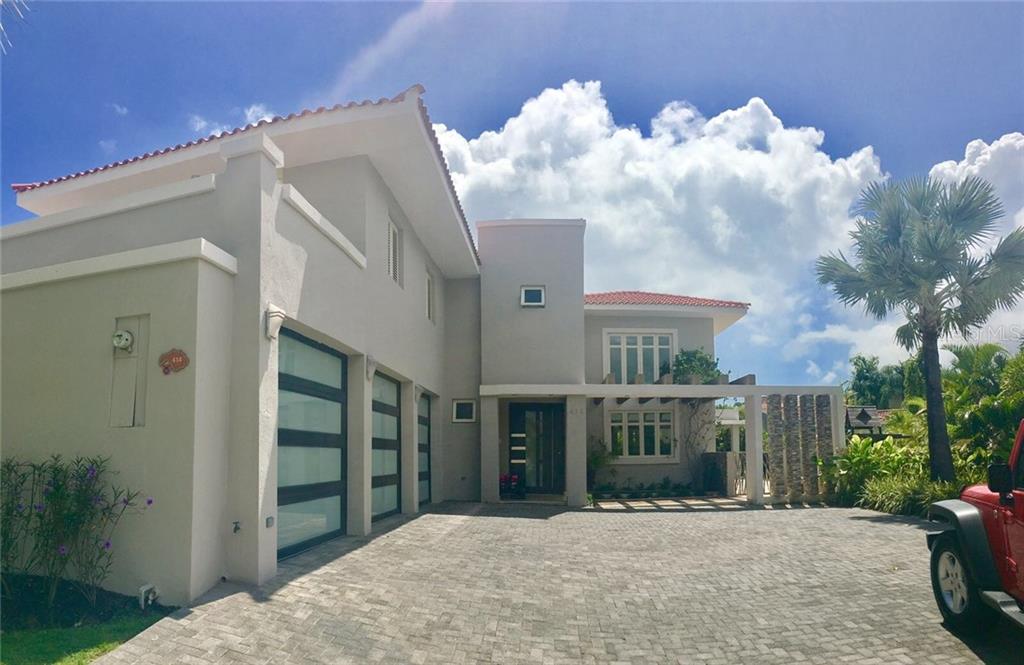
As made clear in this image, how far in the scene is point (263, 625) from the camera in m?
5.44

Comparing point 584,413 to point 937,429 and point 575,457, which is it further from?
point 937,429

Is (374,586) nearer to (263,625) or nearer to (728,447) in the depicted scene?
(263,625)

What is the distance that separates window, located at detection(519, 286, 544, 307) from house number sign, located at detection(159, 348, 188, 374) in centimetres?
1176

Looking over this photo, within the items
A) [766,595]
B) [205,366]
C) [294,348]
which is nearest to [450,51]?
[294,348]

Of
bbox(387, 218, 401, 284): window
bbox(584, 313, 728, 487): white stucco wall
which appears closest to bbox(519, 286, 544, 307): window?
bbox(584, 313, 728, 487): white stucco wall

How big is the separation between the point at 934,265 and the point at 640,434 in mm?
8628

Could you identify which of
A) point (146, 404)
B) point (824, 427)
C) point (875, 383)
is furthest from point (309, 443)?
point (875, 383)

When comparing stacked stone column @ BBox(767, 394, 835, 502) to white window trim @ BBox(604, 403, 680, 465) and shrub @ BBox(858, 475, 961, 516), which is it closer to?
shrub @ BBox(858, 475, 961, 516)

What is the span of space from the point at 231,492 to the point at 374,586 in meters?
1.71

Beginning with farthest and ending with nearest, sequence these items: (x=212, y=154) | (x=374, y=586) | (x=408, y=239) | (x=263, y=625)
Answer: (x=408, y=239), (x=212, y=154), (x=374, y=586), (x=263, y=625)

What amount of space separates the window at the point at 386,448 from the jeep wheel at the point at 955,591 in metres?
7.76

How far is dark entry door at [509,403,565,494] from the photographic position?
18.4 metres

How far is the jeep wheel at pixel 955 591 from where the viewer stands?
5.42 meters

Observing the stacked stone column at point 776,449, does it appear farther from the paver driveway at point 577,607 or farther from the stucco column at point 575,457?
the paver driveway at point 577,607
